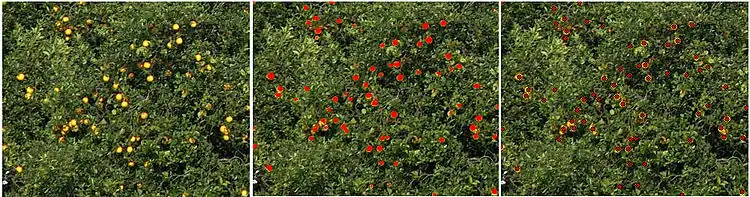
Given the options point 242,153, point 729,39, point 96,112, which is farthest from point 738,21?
point 96,112

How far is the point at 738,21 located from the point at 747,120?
418mm

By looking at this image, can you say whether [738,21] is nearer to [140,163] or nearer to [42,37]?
[140,163]

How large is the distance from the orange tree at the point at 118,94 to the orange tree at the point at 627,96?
1203 mm

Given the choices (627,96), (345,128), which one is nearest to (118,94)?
(345,128)

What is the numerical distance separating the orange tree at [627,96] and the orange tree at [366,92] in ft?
0.48

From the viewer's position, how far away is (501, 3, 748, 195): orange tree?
3.67 meters

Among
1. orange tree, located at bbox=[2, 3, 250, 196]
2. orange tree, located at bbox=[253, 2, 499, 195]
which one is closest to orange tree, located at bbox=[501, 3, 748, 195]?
orange tree, located at bbox=[253, 2, 499, 195]

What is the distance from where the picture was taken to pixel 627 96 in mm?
3693

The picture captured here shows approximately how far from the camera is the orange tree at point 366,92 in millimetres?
3693

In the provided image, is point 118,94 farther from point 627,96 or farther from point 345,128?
point 627,96

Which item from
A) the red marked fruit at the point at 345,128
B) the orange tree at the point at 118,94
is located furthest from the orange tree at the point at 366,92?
the orange tree at the point at 118,94

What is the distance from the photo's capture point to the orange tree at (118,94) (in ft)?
12.0

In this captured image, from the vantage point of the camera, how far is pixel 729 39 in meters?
3.67

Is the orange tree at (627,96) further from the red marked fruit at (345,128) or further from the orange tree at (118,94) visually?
the orange tree at (118,94)
